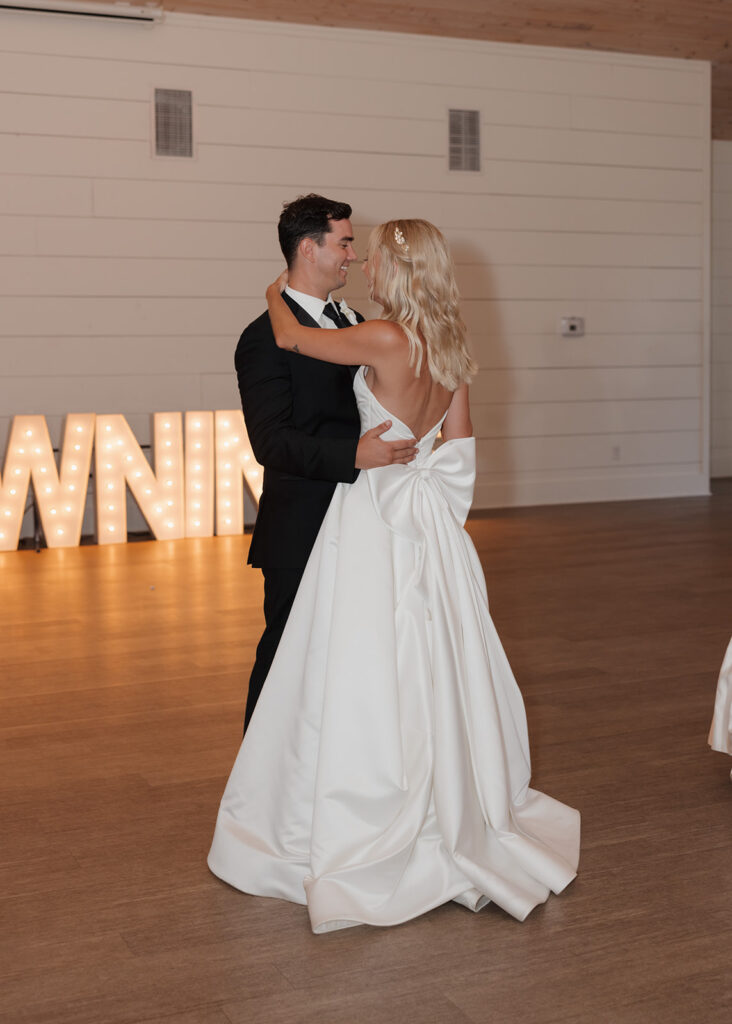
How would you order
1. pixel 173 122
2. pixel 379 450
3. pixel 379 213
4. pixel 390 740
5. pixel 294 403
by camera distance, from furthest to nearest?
pixel 379 213
pixel 173 122
pixel 294 403
pixel 379 450
pixel 390 740

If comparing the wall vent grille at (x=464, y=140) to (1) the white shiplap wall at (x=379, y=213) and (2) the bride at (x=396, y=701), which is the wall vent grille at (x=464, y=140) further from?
(2) the bride at (x=396, y=701)

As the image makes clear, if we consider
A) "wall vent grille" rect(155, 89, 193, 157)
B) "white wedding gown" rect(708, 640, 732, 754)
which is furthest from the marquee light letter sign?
"white wedding gown" rect(708, 640, 732, 754)

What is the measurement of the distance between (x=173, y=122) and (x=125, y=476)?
8.29ft

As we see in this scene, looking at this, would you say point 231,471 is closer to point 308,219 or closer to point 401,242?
point 308,219

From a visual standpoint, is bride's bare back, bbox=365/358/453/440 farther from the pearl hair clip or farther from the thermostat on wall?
the thermostat on wall

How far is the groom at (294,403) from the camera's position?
2672 mm

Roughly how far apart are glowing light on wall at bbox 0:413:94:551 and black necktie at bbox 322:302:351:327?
4.88 meters

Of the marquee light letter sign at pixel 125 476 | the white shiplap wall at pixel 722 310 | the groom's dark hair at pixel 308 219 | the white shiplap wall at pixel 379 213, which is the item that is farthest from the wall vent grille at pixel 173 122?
the groom's dark hair at pixel 308 219

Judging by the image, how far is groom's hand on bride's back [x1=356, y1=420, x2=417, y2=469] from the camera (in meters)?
2.51

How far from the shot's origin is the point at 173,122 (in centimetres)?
805

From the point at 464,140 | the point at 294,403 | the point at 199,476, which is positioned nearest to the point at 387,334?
the point at 294,403

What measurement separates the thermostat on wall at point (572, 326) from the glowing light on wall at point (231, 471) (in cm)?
292

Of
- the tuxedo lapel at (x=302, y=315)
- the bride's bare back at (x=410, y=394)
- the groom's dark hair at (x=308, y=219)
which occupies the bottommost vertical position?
the bride's bare back at (x=410, y=394)

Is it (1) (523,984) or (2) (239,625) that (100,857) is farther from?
(2) (239,625)
